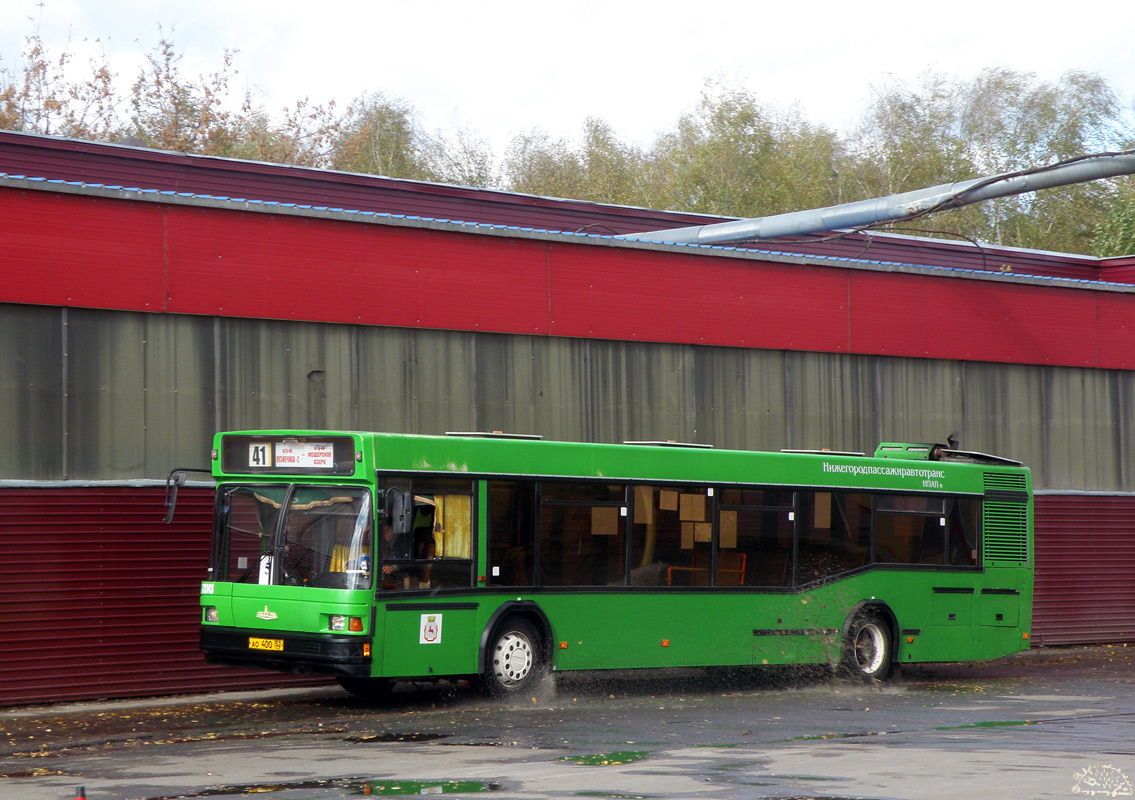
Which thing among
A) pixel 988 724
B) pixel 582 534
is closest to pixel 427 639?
pixel 582 534

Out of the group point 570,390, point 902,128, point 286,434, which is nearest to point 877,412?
point 570,390

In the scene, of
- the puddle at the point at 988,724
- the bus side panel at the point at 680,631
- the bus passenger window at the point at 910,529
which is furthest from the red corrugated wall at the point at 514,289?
the puddle at the point at 988,724

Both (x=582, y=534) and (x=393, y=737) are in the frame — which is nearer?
(x=393, y=737)

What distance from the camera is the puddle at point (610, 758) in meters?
10.3

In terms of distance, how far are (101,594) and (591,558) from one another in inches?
208

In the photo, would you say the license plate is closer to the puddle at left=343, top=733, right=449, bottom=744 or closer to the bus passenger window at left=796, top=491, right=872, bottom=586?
the puddle at left=343, top=733, right=449, bottom=744

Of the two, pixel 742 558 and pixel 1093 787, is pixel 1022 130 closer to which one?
pixel 742 558

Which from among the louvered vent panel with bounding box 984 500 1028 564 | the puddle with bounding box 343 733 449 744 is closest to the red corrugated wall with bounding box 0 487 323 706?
the puddle with bounding box 343 733 449 744

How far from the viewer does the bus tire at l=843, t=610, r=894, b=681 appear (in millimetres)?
17281

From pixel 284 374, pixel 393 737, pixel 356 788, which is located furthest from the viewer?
pixel 284 374

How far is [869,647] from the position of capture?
693 inches

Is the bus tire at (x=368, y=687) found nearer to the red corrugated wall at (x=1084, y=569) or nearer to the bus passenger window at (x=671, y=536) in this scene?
the bus passenger window at (x=671, y=536)

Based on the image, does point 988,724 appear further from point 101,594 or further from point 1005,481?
point 101,594

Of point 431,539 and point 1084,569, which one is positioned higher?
point 431,539
